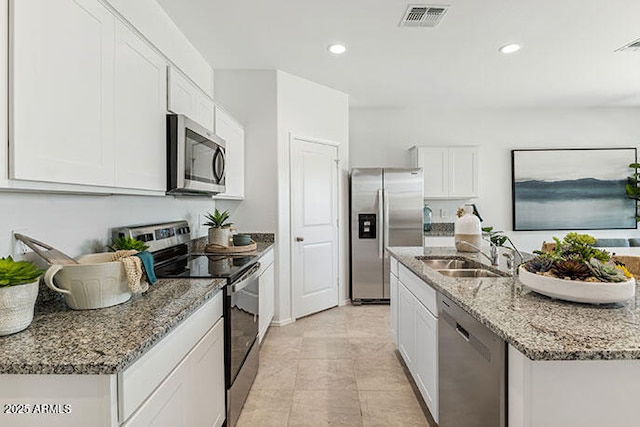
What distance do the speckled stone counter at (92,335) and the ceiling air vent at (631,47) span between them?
4.11 metres

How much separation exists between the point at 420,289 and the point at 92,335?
1686 mm

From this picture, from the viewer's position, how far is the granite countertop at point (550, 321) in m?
1.03

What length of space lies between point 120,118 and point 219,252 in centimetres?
153

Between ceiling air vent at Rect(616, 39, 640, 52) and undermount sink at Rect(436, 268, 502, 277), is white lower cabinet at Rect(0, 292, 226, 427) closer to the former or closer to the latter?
undermount sink at Rect(436, 268, 502, 277)

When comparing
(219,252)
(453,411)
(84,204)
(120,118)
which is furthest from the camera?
(219,252)

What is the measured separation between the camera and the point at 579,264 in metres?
1.46

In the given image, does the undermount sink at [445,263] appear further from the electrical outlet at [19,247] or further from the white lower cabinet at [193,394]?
the electrical outlet at [19,247]

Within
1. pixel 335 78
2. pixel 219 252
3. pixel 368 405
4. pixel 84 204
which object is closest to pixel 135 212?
pixel 84 204

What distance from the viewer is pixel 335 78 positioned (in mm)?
4141

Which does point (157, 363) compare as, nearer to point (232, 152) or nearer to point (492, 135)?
point (232, 152)

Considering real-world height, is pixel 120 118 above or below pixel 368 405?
above

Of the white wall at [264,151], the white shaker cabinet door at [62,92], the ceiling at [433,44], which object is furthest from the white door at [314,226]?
the white shaker cabinet door at [62,92]

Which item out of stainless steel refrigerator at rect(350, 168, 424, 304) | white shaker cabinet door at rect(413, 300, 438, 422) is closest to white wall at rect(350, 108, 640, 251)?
stainless steel refrigerator at rect(350, 168, 424, 304)

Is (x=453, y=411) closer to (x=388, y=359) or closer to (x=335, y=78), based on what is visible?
(x=388, y=359)
